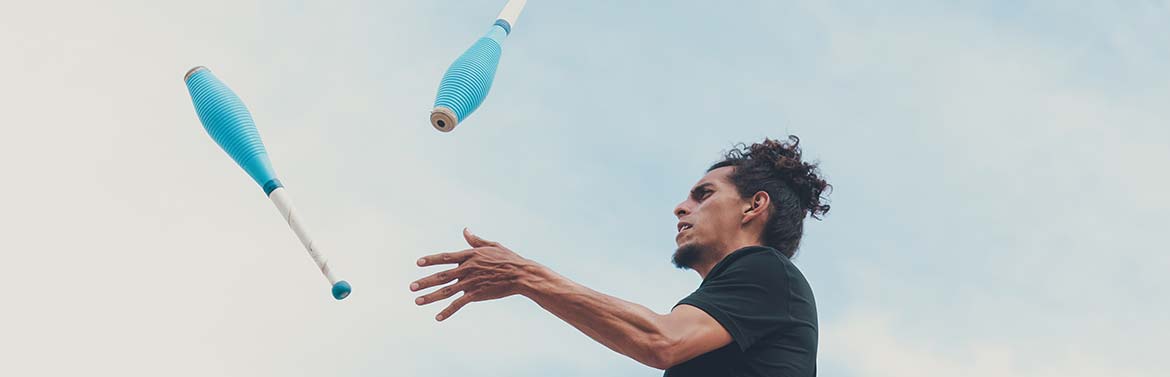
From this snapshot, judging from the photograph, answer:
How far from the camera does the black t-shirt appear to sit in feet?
17.8

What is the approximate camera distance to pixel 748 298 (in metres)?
5.53

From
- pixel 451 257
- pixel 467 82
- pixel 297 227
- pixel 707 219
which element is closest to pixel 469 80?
pixel 467 82

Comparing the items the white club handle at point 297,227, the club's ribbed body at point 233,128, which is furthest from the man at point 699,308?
the club's ribbed body at point 233,128

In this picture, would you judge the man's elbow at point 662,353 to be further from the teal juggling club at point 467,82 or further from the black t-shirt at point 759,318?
the teal juggling club at point 467,82

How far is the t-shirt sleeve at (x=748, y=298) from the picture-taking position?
17.7 ft

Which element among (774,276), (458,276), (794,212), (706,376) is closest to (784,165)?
(794,212)

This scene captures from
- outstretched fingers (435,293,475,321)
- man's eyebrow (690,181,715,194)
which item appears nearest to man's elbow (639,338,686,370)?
outstretched fingers (435,293,475,321)

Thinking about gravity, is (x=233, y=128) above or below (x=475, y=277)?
above

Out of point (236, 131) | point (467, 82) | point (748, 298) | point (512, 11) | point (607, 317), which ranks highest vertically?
point (512, 11)

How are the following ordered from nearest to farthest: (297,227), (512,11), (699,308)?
1. (699,308)
2. (297,227)
3. (512,11)

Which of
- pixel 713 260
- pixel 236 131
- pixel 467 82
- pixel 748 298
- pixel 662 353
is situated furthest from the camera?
pixel 467 82

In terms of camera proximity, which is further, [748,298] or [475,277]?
[748,298]

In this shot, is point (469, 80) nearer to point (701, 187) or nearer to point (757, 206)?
point (701, 187)

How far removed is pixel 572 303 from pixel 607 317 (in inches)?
6.1
